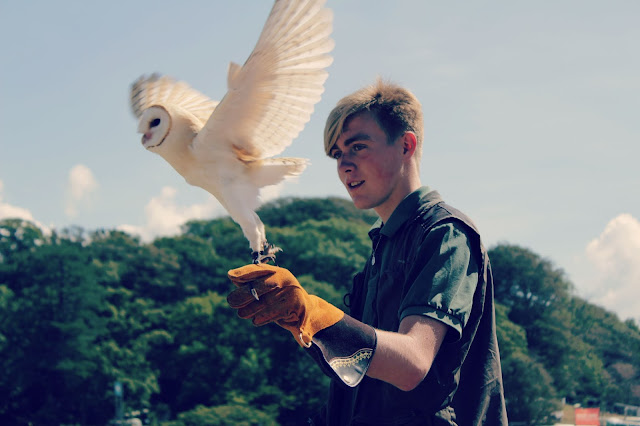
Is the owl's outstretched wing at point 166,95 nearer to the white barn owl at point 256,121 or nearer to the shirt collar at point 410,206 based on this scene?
the white barn owl at point 256,121

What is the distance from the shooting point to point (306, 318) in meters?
2.21

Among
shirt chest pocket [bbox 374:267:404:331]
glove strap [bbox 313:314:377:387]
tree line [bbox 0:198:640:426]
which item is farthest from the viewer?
tree line [bbox 0:198:640:426]

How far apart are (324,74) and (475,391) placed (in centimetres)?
155

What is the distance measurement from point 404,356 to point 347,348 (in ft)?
0.57

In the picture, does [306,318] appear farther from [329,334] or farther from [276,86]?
[276,86]

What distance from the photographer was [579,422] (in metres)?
35.5

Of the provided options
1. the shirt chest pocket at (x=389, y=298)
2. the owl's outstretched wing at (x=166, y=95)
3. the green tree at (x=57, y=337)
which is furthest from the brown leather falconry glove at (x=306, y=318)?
the green tree at (x=57, y=337)

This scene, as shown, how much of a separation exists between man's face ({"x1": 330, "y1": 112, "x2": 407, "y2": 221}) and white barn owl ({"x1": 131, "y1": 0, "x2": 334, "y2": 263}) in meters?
0.46

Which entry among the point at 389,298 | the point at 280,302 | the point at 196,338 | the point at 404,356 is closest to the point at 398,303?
the point at 389,298

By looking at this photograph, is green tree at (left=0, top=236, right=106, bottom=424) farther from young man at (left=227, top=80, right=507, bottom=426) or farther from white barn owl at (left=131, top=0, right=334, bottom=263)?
young man at (left=227, top=80, right=507, bottom=426)

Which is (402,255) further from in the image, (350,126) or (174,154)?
(174,154)

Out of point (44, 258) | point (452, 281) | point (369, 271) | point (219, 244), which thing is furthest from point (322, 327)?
point (219, 244)

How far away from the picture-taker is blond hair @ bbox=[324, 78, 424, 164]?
9.18ft

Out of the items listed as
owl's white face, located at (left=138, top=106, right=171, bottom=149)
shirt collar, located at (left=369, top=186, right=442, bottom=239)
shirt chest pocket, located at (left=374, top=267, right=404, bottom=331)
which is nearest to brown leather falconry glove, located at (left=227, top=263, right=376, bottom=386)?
shirt chest pocket, located at (left=374, top=267, right=404, bottom=331)
